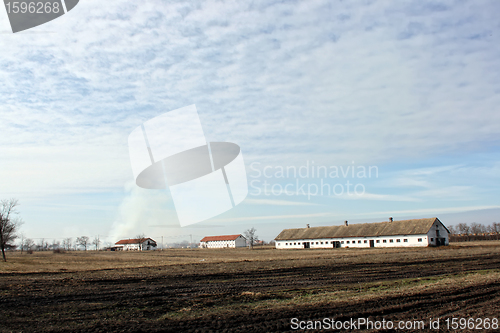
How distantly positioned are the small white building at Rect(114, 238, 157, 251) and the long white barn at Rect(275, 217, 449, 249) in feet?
250

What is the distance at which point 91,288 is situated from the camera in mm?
14852

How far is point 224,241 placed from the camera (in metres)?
158

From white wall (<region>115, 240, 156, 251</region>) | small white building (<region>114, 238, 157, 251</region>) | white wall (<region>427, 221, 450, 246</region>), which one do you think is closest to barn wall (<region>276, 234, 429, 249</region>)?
white wall (<region>427, 221, 450, 246</region>)

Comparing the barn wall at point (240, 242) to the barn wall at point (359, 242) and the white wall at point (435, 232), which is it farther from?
the white wall at point (435, 232)

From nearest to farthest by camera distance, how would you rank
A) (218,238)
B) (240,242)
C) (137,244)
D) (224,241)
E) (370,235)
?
1. (370,235)
2. (137,244)
3. (240,242)
4. (224,241)
5. (218,238)

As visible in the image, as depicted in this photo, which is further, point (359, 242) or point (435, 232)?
point (359, 242)

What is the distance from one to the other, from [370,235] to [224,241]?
98630 millimetres

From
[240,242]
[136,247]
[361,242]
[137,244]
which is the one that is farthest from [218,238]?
[361,242]

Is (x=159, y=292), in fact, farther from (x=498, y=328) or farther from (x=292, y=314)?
(x=498, y=328)

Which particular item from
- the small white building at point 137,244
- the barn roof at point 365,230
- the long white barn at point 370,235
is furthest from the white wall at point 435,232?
the small white building at point 137,244

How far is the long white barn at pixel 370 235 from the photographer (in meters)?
61.6

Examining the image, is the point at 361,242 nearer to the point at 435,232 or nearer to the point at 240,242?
the point at 435,232

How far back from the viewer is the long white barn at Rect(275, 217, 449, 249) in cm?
6159

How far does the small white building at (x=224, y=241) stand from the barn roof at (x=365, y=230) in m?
69.8
